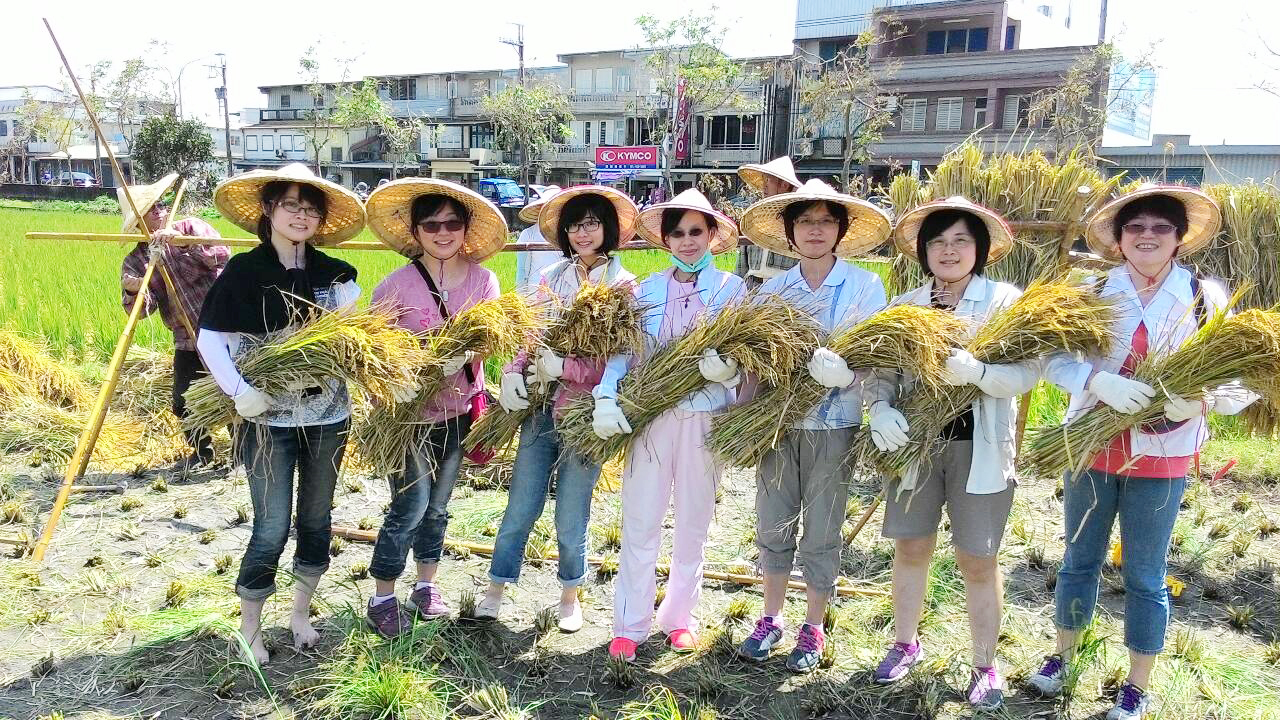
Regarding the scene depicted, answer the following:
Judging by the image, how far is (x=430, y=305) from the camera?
2.84 m

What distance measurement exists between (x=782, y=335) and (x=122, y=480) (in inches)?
158

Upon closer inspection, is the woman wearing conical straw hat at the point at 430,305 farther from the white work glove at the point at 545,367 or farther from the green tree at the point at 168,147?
the green tree at the point at 168,147

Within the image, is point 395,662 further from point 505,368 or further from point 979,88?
point 979,88

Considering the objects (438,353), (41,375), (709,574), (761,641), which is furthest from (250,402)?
(41,375)

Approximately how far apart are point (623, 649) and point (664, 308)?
1.17 m

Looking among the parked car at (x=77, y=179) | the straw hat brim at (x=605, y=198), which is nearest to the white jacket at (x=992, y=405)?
the straw hat brim at (x=605, y=198)

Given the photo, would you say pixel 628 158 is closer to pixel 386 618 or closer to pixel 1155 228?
pixel 386 618

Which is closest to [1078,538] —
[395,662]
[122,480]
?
[395,662]

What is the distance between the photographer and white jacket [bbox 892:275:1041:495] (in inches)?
94.9

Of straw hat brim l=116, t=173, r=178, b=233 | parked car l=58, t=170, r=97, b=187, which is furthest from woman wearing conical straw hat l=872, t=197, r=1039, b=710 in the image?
parked car l=58, t=170, r=97, b=187

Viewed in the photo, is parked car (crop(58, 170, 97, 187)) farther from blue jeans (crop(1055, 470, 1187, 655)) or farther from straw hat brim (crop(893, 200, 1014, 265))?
blue jeans (crop(1055, 470, 1187, 655))

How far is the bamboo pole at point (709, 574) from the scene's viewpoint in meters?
3.47

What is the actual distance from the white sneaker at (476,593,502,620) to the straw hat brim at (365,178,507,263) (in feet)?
4.17

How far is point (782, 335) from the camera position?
2490mm
